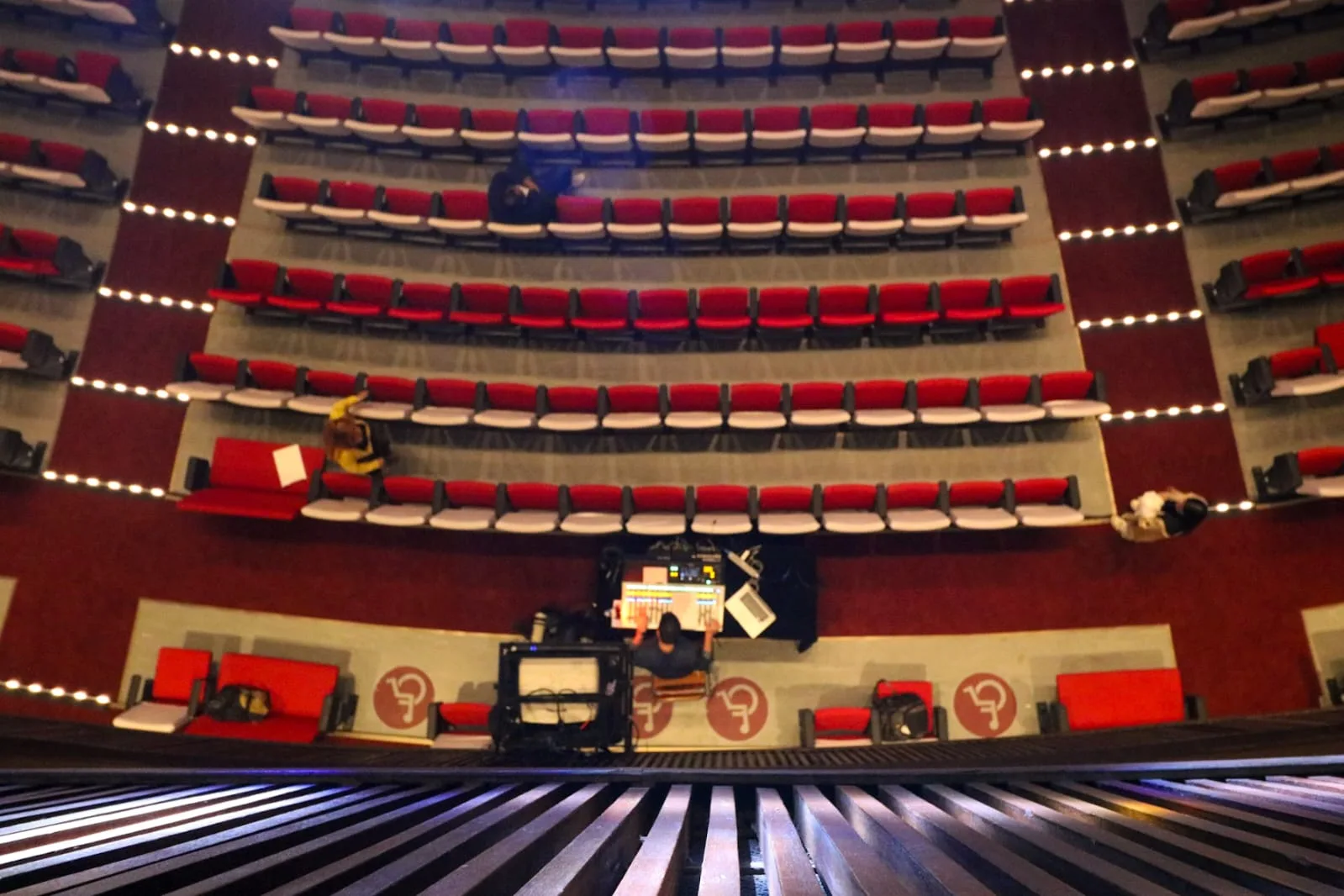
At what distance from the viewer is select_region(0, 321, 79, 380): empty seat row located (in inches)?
104

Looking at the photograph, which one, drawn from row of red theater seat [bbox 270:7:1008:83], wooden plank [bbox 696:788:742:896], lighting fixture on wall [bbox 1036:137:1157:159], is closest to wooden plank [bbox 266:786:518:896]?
wooden plank [bbox 696:788:742:896]

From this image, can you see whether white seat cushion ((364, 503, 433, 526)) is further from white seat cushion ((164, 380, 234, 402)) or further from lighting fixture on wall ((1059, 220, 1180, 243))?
lighting fixture on wall ((1059, 220, 1180, 243))

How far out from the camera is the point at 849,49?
3.04m

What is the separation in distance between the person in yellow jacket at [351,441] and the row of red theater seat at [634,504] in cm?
7

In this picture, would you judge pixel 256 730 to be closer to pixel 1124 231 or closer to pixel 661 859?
pixel 661 859

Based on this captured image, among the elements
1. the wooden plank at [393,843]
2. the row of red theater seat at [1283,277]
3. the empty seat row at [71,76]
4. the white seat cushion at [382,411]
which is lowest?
the wooden plank at [393,843]

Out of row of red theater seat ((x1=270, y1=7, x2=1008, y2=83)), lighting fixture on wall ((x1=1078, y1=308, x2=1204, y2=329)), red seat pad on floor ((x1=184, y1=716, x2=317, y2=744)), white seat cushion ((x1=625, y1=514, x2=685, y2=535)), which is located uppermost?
row of red theater seat ((x1=270, y1=7, x2=1008, y2=83))

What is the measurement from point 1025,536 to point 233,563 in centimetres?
306

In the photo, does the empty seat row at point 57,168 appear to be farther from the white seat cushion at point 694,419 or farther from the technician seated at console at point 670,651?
the technician seated at console at point 670,651

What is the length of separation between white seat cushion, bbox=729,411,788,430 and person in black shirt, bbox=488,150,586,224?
1.17 metres

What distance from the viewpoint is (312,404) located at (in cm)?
264

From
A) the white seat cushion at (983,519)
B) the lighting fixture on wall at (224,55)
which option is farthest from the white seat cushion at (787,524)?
the lighting fixture on wall at (224,55)

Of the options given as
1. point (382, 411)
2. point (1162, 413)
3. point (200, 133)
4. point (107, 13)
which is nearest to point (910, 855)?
point (382, 411)

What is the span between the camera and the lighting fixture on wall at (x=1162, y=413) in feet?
8.70
